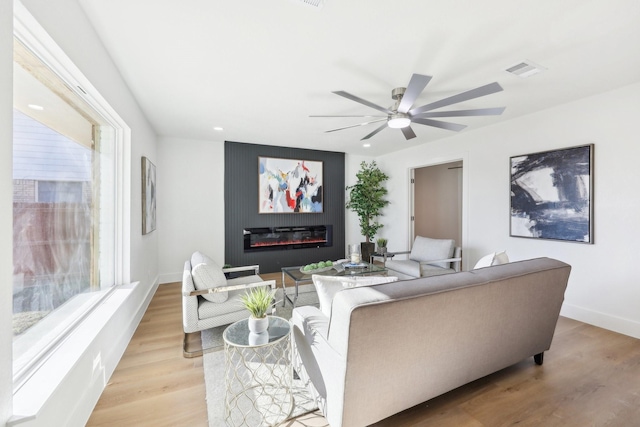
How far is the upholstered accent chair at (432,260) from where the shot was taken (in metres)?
3.74

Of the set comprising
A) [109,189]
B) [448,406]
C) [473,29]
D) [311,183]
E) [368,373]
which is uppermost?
[473,29]

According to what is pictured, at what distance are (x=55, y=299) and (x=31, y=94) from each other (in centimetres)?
116

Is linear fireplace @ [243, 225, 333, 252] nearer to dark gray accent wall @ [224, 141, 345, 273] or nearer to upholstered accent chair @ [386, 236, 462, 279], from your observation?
dark gray accent wall @ [224, 141, 345, 273]

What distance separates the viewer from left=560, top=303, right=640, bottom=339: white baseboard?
8.76ft

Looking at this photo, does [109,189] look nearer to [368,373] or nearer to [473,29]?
[368,373]

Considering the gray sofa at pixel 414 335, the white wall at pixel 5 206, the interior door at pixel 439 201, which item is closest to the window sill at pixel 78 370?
the white wall at pixel 5 206

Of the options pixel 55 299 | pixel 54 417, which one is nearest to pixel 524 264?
pixel 54 417

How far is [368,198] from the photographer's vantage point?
223 inches

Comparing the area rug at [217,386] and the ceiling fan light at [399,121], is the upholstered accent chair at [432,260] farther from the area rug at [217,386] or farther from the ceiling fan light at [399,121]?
the area rug at [217,386]

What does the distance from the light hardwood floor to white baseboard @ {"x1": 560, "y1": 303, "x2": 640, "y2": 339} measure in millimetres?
204

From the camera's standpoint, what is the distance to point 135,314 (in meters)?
2.78

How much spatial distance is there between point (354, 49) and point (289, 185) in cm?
350

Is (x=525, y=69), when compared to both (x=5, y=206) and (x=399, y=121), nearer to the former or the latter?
(x=399, y=121)

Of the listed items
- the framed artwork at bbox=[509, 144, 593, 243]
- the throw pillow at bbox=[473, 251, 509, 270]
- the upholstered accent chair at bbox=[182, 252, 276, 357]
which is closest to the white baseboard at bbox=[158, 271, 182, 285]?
the upholstered accent chair at bbox=[182, 252, 276, 357]
